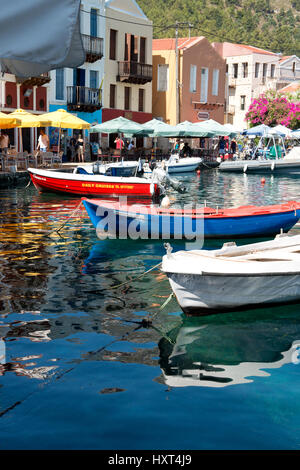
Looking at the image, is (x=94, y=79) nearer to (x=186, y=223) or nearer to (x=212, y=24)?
(x=186, y=223)

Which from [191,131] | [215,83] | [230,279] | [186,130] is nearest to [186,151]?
[191,131]

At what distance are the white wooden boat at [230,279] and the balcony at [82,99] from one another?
113ft

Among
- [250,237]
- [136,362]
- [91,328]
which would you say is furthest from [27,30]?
[250,237]

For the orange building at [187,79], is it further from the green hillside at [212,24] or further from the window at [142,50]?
the green hillside at [212,24]

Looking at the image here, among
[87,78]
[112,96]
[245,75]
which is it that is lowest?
[112,96]

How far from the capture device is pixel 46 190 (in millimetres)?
25500

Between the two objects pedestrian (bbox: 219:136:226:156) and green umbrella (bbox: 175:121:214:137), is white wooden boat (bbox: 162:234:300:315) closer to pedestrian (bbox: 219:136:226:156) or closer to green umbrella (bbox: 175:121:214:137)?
green umbrella (bbox: 175:121:214:137)

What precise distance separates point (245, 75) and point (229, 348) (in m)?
68.1

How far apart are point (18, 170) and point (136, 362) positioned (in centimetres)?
2486

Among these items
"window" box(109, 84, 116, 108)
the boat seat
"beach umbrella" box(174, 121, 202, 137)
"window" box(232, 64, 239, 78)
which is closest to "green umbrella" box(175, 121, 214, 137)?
"beach umbrella" box(174, 121, 202, 137)

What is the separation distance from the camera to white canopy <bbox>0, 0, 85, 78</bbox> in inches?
132

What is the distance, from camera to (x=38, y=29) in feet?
11.3

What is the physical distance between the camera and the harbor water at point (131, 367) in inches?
222

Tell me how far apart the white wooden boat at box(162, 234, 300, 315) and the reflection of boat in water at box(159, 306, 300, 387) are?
267 millimetres
